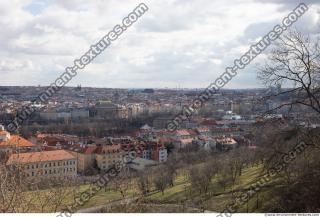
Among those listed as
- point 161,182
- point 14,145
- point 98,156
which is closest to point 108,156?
point 98,156

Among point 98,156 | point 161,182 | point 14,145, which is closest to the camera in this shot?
point 14,145

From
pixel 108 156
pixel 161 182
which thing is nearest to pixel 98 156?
pixel 108 156

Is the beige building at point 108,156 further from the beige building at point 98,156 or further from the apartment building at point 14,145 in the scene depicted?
the apartment building at point 14,145

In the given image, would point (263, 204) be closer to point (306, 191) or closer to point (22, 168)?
point (306, 191)

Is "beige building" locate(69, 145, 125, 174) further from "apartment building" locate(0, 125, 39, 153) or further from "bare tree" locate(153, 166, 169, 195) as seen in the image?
"bare tree" locate(153, 166, 169, 195)

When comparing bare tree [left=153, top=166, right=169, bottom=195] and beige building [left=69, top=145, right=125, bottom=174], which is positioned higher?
bare tree [left=153, top=166, right=169, bottom=195]

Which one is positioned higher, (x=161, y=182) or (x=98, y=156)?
(x=161, y=182)

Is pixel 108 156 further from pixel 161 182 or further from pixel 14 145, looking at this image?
pixel 14 145

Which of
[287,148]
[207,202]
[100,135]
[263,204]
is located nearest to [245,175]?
[207,202]

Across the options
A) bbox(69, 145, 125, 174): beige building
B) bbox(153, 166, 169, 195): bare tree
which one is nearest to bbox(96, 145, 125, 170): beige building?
bbox(69, 145, 125, 174): beige building

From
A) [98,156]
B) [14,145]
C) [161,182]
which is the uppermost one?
[14,145]

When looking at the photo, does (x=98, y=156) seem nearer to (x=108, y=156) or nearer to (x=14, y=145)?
(x=108, y=156)

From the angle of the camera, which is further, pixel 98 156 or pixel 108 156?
pixel 98 156

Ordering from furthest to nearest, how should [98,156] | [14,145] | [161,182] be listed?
[98,156] → [161,182] → [14,145]
